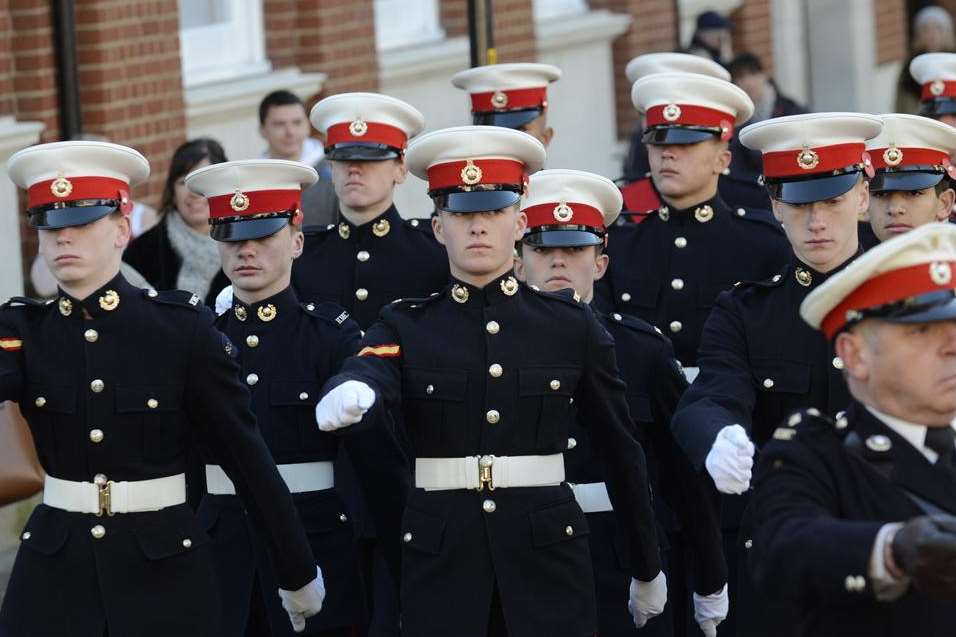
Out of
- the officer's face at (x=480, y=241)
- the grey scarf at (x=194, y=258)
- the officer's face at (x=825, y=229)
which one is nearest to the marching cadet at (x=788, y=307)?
the officer's face at (x=825, y=229)

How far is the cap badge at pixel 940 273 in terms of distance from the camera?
Answer: 4.18 m

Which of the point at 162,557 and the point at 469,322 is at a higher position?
the point at 469,322

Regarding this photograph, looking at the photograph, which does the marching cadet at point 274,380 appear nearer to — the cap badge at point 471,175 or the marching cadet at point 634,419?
the marching cadet at point 634,419

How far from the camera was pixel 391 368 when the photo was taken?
222 inches

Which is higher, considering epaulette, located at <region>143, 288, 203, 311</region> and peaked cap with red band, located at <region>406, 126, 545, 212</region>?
peaked cap with red band, located at <region>406, 126, 545, 212</region>

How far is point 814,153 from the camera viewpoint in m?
6.32

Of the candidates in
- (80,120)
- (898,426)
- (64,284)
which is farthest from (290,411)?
(80,120)

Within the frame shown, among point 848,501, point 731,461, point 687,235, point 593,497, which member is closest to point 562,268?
point 593,497

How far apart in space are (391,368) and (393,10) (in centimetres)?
863

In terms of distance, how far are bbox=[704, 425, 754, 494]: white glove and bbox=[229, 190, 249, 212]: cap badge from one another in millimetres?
2087

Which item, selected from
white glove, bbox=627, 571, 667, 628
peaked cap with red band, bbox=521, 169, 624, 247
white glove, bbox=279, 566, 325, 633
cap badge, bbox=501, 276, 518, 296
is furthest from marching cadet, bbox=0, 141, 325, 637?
peaked cap with red band, bbox=521, 169, 624, 247

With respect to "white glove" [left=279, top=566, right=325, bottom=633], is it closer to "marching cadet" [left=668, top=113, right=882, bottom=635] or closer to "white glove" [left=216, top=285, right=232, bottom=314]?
"marching cadet" [left=668, top=113, right=882, bottom=635]

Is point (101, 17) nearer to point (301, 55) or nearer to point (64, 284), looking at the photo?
point (301, 55)

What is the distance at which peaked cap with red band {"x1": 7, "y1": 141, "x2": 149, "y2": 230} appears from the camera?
566 centimetres
